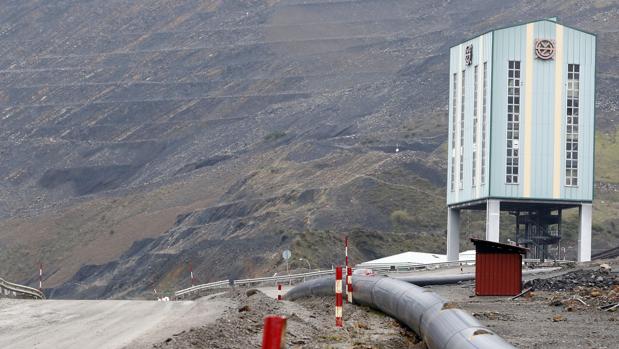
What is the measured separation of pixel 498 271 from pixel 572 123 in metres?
28.6

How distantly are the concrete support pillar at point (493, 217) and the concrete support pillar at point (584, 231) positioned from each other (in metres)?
4.86

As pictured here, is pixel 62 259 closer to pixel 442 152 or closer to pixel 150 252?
pixel 150 252

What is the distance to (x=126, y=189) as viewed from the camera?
16062 centimetres

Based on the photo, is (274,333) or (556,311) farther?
(556,311)

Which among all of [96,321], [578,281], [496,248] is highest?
[496,248]

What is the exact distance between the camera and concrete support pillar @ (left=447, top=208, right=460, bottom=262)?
255ft

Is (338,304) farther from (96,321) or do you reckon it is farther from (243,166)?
(243,166)

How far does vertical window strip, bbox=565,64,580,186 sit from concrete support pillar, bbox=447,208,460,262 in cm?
799

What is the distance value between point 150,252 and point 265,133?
161ft

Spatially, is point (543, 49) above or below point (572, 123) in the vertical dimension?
above

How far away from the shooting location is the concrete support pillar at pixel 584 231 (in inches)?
2854

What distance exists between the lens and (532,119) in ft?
236

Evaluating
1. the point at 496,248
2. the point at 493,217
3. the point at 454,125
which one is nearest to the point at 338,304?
the point at 496,248

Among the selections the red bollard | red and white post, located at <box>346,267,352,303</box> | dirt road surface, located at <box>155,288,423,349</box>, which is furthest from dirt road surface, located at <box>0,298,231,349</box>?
the red bollard
